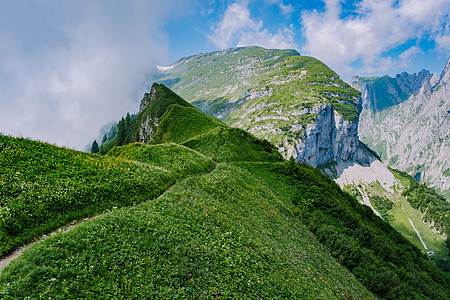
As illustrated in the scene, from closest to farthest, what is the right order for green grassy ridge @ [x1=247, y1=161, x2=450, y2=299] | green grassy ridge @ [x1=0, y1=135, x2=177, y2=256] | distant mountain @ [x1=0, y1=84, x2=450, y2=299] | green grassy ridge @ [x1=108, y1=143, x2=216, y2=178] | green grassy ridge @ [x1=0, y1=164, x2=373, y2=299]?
green grassy ridge @ [x1=0, y1=164, x2=373, y2=299] < distant mountain @ [x1=0, y1=84, x2=450, y2=299] < green grassy ridge @ [x1=0, y1=135, x2=177, y2=256] < green grassy ridge @ [x1=247, y1=161, x2=450, y2=299] < green grassy ridge @ [x1=108, y1=143, x2=216, y2=178]

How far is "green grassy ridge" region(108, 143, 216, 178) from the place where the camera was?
104ft

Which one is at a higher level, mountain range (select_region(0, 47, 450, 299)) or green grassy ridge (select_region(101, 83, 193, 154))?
green grassy ridge (select_region(101, 83, 193, 154))

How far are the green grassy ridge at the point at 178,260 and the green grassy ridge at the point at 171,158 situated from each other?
21.9 feet

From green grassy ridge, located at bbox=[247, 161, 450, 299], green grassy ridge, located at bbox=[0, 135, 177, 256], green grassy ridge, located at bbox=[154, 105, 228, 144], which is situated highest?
green grassy ridge, located at bbox=[154, 105, 228, 144]

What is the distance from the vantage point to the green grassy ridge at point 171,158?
104 feet

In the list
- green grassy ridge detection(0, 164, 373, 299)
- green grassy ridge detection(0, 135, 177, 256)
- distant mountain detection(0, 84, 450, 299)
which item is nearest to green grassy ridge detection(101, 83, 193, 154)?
distant mountain detection(0, 84, 450, 299)

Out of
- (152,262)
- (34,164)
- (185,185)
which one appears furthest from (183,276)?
(34,164)

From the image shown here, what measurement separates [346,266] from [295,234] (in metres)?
10.1

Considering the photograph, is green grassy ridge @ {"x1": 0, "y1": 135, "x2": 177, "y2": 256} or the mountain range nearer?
the mountain range

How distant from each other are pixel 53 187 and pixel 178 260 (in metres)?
11.2

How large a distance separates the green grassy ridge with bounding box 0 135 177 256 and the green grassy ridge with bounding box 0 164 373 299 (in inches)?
110

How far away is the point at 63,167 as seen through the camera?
18906mm

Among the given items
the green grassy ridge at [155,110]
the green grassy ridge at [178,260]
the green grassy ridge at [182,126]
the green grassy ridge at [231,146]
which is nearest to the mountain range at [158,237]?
the green grassy ridge at [178,260]

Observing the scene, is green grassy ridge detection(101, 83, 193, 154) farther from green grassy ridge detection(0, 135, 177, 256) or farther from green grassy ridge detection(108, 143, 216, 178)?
green grassy ridge detection(0, 135, 177, 256)
